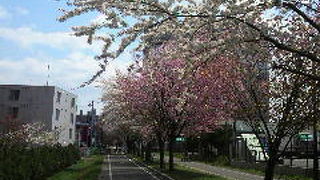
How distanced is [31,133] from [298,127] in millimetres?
55278

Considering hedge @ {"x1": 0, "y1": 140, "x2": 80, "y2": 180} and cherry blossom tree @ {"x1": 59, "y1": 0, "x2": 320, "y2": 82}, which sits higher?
cherry blossom tree @ {"x1": 59, "y1": 0, "x2": 320, "y2": 82}

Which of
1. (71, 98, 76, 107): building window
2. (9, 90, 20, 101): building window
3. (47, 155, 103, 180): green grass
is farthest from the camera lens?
(71, 98, 76, 107): building window

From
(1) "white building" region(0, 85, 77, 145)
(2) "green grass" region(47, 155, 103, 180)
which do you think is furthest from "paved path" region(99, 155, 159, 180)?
(1) "white building" region(0, 85, 77, 145)

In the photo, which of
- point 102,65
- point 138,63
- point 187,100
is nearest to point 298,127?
point 138,63

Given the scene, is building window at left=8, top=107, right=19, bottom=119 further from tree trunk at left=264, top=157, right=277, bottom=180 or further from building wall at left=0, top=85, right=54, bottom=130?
tree trunk at left=264, top=157, right=277, bottom=180

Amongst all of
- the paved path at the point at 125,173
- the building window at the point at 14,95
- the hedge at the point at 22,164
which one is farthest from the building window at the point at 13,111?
the hedge at the point at 22,164

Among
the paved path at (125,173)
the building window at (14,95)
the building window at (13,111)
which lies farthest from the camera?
the building window at (14,95)

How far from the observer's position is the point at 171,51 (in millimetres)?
10438

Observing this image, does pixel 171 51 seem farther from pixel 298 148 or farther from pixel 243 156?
pixel 243 156

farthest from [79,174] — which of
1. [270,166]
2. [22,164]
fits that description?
[270,166]

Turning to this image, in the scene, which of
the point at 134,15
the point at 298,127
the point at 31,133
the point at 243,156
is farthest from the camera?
the point at 31,133

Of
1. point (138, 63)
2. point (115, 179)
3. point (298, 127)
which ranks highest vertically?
point (138, 63)

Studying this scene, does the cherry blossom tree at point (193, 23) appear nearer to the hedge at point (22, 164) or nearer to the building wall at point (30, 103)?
the hedge at point (22, 164)

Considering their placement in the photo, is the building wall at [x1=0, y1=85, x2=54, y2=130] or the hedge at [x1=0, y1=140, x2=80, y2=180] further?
the building wall at [x1=0, y1=85, x2=54, y2=130]
